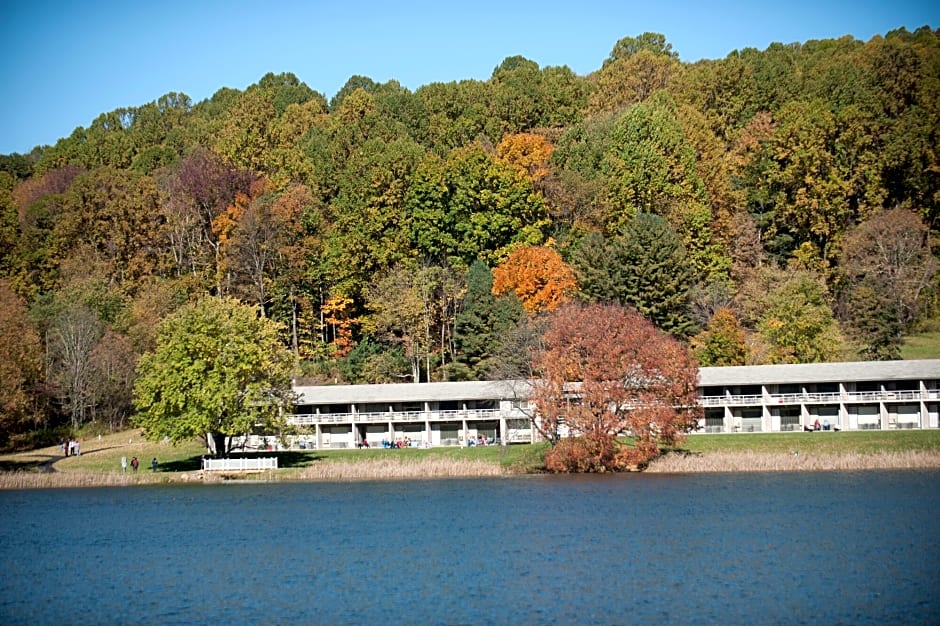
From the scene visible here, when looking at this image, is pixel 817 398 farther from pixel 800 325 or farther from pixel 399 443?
pixel 399 443

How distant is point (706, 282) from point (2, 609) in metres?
73.2

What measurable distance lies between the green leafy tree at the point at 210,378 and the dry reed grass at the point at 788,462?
24.6 m

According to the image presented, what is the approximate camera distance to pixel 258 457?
82.1 metres

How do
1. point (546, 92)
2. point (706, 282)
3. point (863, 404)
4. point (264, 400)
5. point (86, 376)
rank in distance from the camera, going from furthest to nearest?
1. point (546, 92)
2. point (706, 282)
3. point (86, 376)
4. point (863, 404)
5. point (264, 400)

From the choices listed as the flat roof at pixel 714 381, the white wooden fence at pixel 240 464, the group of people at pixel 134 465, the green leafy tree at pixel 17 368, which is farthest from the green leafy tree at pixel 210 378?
the green leafy tree at pixel 17 368

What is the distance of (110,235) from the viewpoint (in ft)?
377

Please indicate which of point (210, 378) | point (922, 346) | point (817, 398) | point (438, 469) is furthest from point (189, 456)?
point (922, 346)

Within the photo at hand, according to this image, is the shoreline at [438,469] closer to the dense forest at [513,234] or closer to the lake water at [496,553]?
the lake water at [496,553]

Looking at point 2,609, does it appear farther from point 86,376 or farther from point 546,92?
point 546,92

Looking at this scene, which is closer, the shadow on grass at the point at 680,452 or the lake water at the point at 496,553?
the lake water at the point at 496,553

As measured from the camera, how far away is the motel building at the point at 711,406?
83.6 metres

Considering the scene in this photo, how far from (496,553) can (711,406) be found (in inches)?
1621

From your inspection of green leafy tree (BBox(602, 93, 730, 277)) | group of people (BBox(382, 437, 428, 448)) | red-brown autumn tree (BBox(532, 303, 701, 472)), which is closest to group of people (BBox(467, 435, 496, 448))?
group of people (BBox(382, 437, 428, 448))

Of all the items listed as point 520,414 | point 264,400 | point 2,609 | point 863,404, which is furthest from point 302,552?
point 863,404
